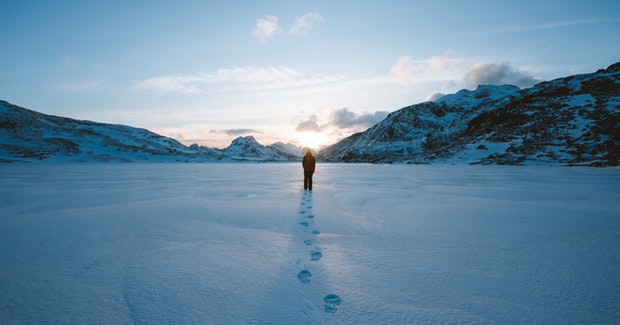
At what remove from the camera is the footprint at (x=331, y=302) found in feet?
8.85

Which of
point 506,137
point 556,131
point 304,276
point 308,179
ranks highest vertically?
point 556,131

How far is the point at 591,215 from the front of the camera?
6680 millimetres

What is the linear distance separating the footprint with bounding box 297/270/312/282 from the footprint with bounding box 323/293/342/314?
0.45 meters

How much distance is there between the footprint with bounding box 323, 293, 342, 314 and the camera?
106 inches

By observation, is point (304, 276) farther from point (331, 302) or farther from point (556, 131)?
point (556, 131)

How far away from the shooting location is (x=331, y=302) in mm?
2859

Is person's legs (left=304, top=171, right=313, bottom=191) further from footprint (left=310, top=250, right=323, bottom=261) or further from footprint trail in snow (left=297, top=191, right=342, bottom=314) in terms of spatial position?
footprint (left=310, top=250, right=323, bottom=261)

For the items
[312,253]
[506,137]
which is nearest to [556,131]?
[506,137]

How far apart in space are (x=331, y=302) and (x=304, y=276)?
724 millimetres

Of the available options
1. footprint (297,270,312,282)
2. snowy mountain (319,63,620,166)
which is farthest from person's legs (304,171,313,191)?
snowy mountain (319,63,620,166)

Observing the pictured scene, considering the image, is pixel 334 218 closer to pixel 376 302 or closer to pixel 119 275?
pixel 376 302

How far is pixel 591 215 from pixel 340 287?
7.60 meters

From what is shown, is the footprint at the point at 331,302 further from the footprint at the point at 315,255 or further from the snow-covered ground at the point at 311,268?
the footprint at the point at 315,255

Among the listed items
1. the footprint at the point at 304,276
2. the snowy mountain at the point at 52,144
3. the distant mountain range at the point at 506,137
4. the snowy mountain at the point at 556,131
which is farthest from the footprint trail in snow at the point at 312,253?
the snowy mountain at the point at 52,144
